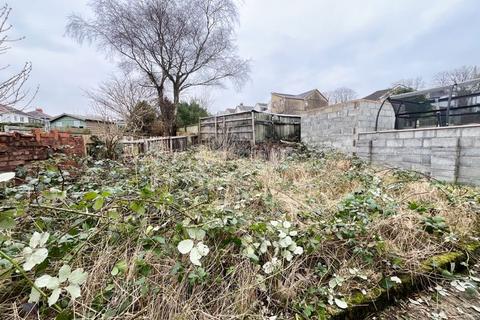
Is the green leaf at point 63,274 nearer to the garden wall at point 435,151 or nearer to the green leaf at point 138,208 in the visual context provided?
the green leaf at point 138,208

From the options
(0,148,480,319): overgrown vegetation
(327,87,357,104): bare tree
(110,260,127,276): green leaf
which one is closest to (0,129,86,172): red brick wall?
(0,148,480,319): overgrown vegetation

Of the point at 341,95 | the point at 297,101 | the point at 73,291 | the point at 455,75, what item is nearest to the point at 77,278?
the point at 73,291

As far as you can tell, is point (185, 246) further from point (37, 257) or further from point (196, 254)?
point (37, 257)

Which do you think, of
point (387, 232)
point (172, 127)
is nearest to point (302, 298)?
point (387, 232)

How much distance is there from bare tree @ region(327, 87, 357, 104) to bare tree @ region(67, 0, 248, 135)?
1594 centimetres

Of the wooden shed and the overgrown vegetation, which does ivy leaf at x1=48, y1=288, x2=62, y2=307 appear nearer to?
the overgrown vegetation

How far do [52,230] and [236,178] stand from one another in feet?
5.56

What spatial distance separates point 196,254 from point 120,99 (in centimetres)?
889

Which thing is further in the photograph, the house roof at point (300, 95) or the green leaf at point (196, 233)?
the house roof at point (300, 95)

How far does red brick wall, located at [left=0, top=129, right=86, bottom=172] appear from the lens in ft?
7.82

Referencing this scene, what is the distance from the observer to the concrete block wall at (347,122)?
5668mm

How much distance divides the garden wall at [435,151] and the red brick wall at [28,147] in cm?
614

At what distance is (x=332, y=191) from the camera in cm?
265

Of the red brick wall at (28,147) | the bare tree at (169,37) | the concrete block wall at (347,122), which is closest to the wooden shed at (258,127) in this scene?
the concrete block wall at (347,122)
